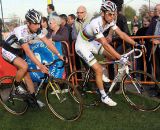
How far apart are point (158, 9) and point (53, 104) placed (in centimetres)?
338

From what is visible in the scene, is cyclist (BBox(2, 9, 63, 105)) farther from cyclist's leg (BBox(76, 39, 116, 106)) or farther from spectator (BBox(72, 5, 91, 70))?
spectator (BBox(72, 5, 91, 70))

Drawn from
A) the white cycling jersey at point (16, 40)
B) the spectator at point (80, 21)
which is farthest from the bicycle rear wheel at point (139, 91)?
the spectator at point (80, 21)

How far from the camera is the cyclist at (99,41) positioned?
7.11m

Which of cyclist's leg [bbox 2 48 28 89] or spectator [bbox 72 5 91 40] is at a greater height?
spectator [bbox 72 5 91 40]

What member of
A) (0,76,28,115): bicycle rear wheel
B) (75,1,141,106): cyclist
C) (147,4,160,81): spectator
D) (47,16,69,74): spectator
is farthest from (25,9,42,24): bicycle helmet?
(147,4,160,81): spectator

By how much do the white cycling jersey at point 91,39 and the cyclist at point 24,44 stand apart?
0.65 meters

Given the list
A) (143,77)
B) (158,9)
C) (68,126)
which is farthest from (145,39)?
(68,126)

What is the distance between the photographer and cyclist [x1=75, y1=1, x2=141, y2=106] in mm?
7109

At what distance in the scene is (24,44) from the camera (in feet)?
22.9

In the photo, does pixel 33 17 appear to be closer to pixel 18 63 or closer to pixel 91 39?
pixel 18 63

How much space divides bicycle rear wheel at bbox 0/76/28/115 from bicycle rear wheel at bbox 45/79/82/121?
0.70 meters

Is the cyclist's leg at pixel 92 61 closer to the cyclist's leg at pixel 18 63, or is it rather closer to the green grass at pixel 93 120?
the green grass at pixel 93 120

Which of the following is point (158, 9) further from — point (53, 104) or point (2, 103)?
point (2, 103)

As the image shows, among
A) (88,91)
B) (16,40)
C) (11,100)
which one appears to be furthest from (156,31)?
(11,100)
